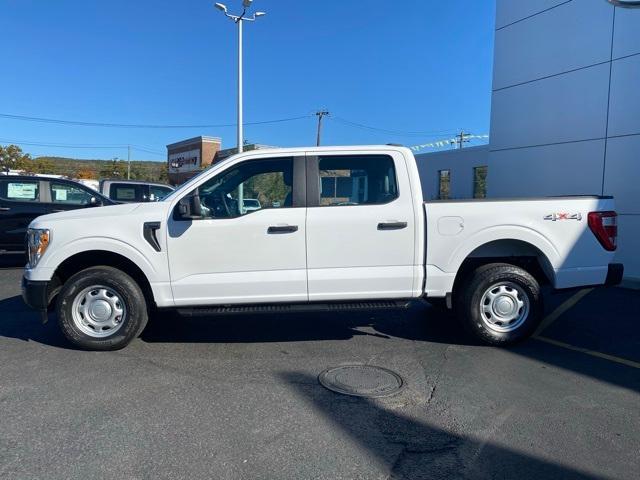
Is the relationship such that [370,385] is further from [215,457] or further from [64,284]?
[64,284]

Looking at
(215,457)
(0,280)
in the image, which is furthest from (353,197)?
(0,280)

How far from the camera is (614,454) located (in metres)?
3.14

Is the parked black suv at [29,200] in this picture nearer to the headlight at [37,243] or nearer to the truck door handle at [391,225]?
the headlight at [37,243]

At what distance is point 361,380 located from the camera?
4328 mm

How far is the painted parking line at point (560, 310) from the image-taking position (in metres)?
6.06

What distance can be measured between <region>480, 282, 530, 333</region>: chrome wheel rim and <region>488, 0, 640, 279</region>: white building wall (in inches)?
218

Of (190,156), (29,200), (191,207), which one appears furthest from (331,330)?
(190,156)

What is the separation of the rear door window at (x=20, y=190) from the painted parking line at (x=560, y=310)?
32.2 ft

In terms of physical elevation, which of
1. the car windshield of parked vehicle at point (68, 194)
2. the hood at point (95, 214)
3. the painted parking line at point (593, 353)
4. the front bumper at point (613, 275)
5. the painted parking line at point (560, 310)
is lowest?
the painted parking line at point (593, 353)

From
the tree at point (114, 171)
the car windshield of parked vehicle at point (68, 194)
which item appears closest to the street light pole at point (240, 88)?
the car windshield of parked vehicle at point (68, 194)

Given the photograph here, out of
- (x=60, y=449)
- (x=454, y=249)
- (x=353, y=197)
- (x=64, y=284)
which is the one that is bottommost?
(x=60, y=449)

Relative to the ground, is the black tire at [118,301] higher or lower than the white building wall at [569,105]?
lower

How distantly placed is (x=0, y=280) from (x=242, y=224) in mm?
6572

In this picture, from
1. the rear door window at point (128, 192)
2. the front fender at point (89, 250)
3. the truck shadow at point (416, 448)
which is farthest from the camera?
the rear door window at point (128, 192)
